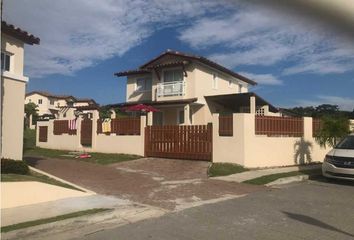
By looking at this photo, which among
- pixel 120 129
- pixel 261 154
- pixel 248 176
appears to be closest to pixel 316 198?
pixel 248 176

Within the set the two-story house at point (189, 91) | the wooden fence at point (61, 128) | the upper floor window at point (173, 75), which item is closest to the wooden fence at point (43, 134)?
the wooden fence at point (61, 128)

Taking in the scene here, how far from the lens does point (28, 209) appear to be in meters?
7.82

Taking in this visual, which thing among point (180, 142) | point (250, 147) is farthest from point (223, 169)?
point (180, 142)

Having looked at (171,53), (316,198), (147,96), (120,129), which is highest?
(171,53)

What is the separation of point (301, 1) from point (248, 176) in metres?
12.9

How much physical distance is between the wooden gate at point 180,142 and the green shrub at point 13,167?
8.13m

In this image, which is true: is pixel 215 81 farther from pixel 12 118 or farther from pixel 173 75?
pixel 12 118

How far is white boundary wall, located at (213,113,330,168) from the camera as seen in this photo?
16.0m

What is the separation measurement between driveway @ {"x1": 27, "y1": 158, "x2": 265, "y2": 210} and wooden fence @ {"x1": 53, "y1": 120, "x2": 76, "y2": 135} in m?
9.29

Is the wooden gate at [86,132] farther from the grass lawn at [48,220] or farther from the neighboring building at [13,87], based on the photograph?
the grass lawn at [48,220]

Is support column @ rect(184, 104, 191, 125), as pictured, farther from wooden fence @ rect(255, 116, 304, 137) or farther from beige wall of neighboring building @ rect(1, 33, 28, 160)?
beige wall of neighboring building @ rect(1, 33, 28, 160)

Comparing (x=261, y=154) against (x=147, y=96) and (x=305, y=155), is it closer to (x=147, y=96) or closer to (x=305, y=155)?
(x=305, y=155)

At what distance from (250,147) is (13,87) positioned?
30.6ft

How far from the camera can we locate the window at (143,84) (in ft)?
109
